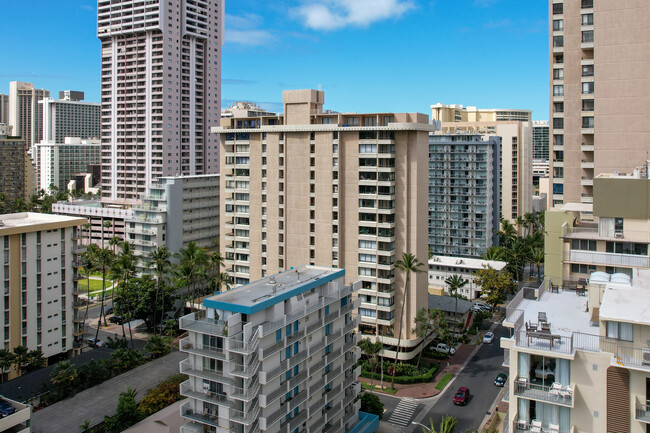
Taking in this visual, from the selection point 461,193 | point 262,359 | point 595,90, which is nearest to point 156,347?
point 262,359

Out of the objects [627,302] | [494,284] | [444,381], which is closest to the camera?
[627,302]

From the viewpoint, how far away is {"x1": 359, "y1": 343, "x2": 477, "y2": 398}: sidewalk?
210 ft

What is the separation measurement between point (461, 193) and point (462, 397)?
63633 mm

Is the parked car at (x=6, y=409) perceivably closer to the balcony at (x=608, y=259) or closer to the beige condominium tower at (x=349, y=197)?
the beige condominium tower at (x=349, y=197)

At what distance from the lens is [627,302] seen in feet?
93.6

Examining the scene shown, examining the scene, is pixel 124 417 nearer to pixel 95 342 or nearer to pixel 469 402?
pixel 95 342

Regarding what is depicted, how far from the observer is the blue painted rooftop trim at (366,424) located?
5072cm

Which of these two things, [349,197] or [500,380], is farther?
[349,197]

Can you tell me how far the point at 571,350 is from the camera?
88.6 ft

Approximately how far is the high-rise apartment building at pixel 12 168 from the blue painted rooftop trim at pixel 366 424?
143779 mm

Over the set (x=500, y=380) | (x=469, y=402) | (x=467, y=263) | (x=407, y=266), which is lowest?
(x=469, y=402)

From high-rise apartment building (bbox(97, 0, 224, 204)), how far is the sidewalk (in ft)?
282

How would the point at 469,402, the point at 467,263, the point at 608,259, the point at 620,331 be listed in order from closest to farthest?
the point at 620,331
the point at 608,259
the point at 469,402
the point at 467,263

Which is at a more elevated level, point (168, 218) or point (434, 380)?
point (168, 218)
